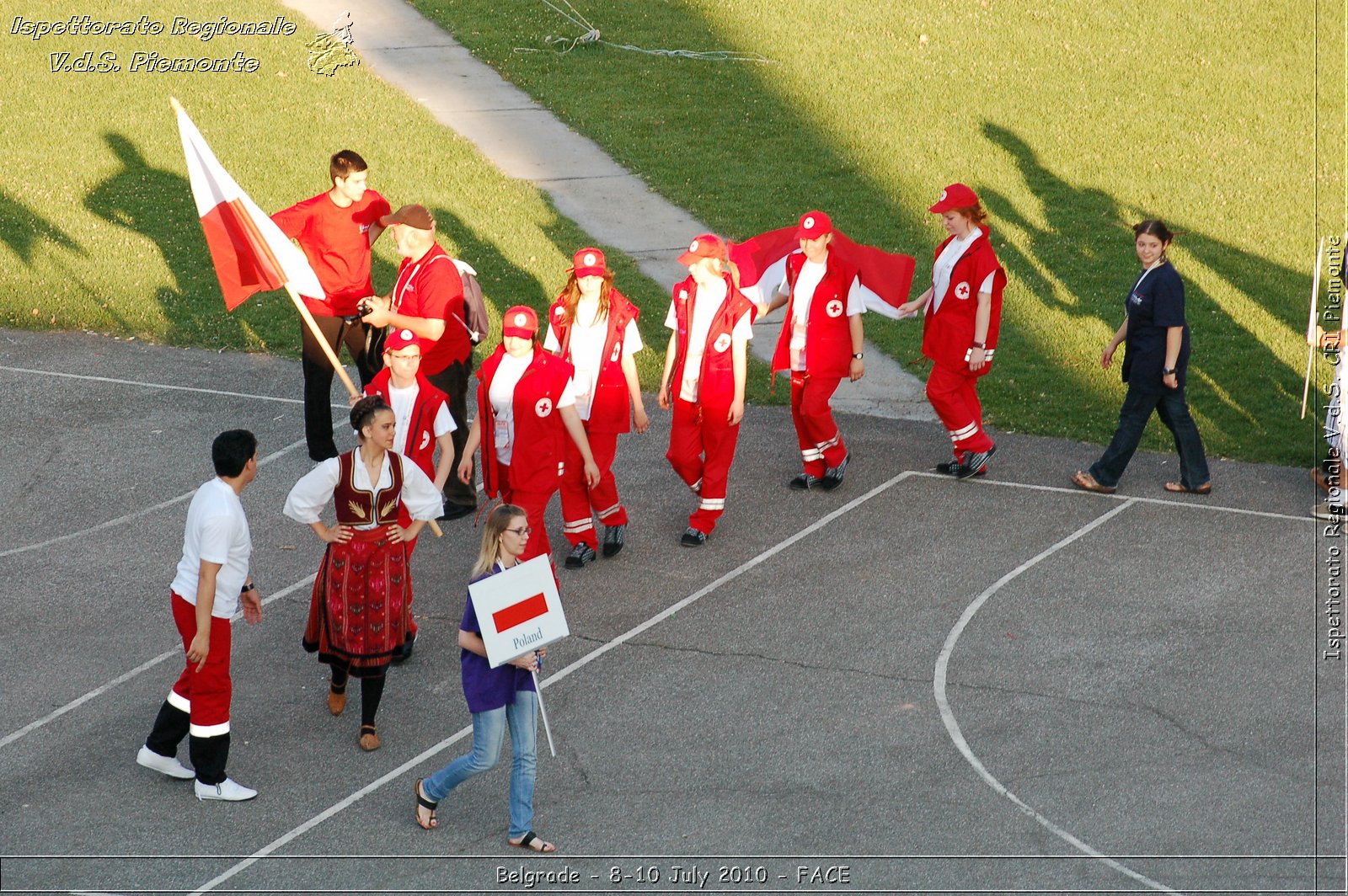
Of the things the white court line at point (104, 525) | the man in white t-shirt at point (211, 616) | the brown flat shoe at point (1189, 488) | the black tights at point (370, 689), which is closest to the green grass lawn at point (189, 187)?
the white court line at point (104, 525)

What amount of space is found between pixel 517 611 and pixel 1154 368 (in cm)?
582

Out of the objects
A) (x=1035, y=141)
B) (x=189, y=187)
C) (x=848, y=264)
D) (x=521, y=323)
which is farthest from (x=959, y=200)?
(x=189, y=187)

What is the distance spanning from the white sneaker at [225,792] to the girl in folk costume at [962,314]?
231 inches

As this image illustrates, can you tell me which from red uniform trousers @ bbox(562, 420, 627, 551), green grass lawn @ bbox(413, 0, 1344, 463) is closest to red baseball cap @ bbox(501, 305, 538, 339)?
red uniform trousers @ bbox(562, 420, 627, 551)

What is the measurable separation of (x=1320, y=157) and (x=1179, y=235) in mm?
3367

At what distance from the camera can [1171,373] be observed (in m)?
10.5

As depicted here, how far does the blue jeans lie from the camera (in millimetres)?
6957

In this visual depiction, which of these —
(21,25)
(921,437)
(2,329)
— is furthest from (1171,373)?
(21,25)

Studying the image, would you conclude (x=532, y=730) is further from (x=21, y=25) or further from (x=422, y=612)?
(x=21, y=25)

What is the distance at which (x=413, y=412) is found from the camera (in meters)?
8.90

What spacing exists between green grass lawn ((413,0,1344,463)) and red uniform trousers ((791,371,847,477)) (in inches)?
91.0

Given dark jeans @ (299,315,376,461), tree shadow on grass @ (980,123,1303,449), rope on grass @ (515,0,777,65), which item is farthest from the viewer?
rope on grass @ (515,0,777,65)

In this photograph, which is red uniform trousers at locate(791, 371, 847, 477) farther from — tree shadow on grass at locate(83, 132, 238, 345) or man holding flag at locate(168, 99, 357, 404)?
tree shadow on grass at locate(83, 132, 238, 345)

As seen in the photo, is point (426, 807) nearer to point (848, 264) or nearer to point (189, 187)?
point (848, 264)
